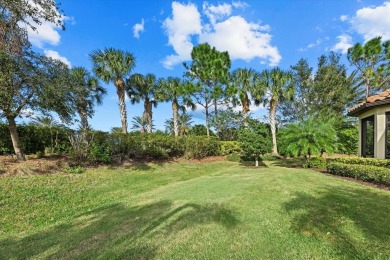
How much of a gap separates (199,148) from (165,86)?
1170 centimetres

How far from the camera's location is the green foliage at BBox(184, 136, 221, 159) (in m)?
15.9

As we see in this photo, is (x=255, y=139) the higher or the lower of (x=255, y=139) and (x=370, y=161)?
the higher

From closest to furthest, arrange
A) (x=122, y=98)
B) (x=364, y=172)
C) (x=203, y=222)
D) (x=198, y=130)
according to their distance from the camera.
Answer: (x=203, y=222) < (x=364, y=172) < (x=122, y=98) < (x=198, y=130)

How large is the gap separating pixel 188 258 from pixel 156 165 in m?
10.3

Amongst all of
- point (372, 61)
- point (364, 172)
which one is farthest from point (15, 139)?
point (372, 61)

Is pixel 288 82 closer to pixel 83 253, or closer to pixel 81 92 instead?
pixel 81 92

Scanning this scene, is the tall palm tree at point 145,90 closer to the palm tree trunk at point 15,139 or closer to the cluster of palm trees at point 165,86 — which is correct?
A: the cluster of palm trees at point 165,86

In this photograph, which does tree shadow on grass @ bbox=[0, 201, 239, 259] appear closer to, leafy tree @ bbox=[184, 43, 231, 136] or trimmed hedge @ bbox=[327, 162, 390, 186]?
trimmed hedge @ bbox=[327, 162, 390, 186]

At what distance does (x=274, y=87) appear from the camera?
840 inches

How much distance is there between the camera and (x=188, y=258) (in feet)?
10.2

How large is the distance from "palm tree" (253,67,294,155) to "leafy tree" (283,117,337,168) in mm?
9911

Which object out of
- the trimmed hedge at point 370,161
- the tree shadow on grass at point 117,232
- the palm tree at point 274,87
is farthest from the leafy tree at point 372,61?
the tree shadow on grass at point 117,232

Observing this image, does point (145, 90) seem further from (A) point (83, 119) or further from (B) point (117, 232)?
(B) point (117, 232)

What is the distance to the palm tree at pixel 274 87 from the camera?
21.2m
